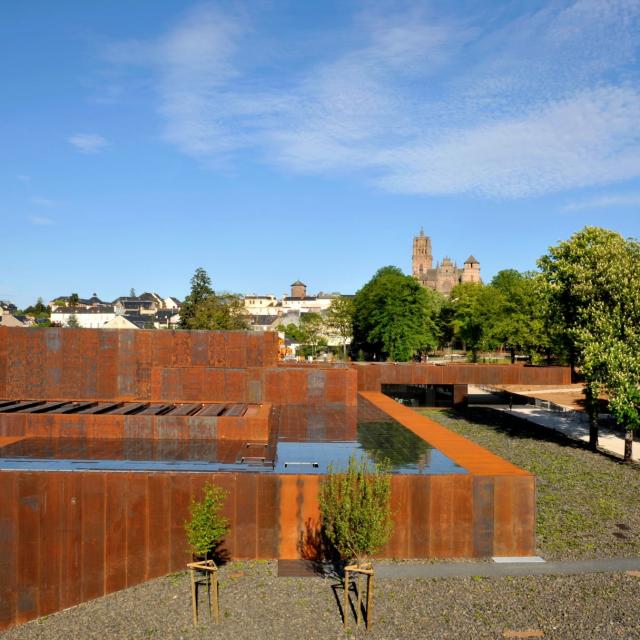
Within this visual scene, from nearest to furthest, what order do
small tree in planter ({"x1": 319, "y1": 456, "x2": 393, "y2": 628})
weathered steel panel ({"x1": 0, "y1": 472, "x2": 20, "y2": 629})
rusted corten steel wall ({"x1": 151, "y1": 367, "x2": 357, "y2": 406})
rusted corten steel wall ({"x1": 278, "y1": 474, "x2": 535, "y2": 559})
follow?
small tree in planter ({"x1": 319, "y1": 456, "x2": 393, "y2": 628}) → weathered steel panel ({"x1": 0, "y1": 472, "x2": 20, "y2": 629}) → rusted corten steel wall ({"x1": 278, "y1": 474, "x2": 535, "y2": 559}) → rusted corten steel wall ({"x1": 151, "y1": 367, "x2": 357, "y2": 406})

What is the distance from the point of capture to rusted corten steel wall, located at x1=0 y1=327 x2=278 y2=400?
28.6m

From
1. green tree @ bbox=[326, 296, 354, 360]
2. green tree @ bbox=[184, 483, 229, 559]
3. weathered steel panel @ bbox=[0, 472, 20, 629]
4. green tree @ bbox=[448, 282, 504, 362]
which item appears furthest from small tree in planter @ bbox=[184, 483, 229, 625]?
green tree @ bbox=[326, 296, 354, 360]

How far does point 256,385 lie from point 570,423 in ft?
67.4

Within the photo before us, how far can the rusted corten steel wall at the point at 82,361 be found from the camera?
2862 cm

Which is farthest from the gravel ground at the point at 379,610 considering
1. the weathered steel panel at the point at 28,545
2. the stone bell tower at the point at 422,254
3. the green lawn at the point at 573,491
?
the stone bell tower at the point at 422,254

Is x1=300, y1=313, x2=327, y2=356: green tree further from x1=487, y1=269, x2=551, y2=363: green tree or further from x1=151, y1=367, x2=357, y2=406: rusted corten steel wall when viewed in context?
x1=151, y1=367, x2=357, y2=406: rusted corten steel wall

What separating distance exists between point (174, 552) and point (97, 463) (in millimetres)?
3874

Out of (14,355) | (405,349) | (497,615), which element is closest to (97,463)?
(497,615)

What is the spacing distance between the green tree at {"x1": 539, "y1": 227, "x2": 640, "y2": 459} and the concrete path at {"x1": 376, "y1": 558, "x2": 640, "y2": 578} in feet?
38.8

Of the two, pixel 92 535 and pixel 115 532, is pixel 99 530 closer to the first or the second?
pixel 92 535

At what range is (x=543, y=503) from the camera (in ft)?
69.5

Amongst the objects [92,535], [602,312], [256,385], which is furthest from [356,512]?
[602,312]

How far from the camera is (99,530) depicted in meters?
15.9

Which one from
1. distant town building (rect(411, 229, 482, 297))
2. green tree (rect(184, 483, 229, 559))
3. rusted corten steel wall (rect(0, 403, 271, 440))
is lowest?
green tree (rect(184, 483, 229, 559))
